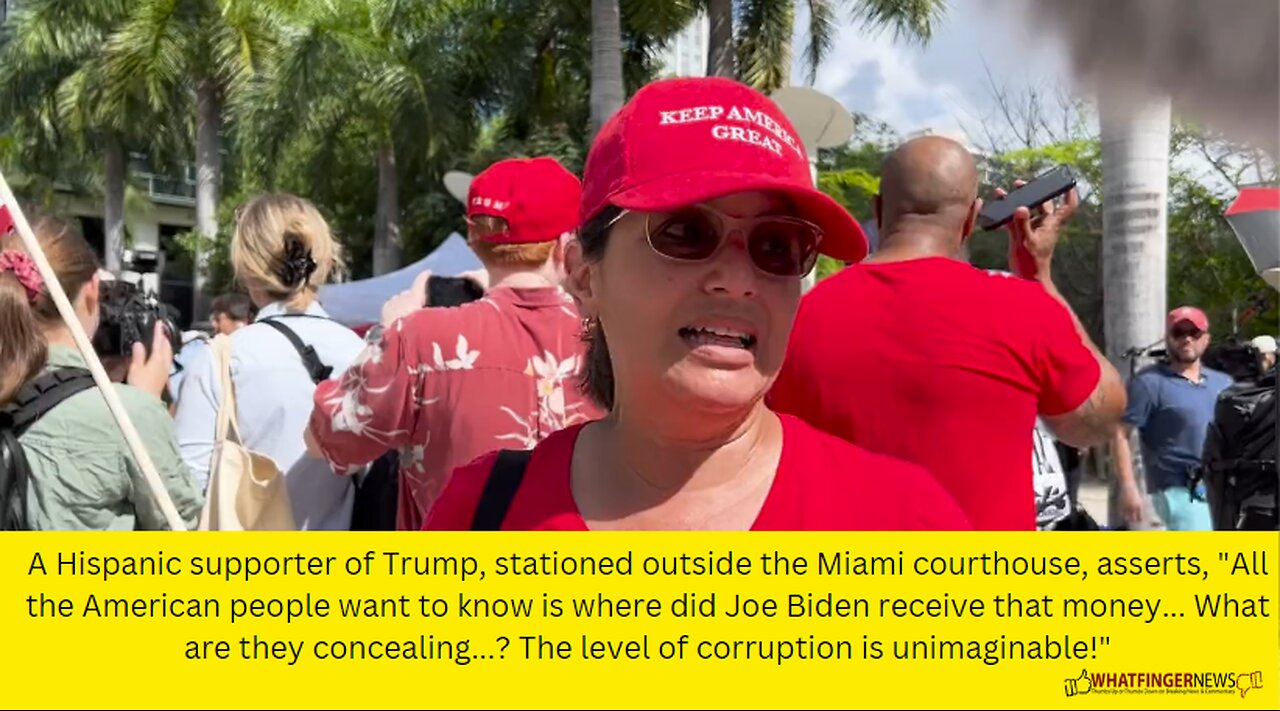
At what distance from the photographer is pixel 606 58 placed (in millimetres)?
13281

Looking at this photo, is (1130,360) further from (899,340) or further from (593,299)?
(593,299)

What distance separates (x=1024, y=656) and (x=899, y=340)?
1141 mm

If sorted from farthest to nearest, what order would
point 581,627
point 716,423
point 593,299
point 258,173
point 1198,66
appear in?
Result: 1. point 258,173
2. point 593,299
3. point 716,423
4. point 581,627
5. point 1198,66

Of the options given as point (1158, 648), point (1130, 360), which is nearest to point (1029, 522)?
point (1158, 648)

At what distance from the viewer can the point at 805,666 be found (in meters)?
1.29

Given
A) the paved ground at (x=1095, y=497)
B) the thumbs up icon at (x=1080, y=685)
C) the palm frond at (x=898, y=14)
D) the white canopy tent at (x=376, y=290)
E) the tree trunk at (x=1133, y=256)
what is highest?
the palm frond at (x=898, y=14)

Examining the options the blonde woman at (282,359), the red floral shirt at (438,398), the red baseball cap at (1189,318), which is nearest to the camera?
the red floral shirt at (438,398)

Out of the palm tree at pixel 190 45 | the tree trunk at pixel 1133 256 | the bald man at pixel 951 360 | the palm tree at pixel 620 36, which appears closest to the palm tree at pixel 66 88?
the palm tree at pixel 190 45

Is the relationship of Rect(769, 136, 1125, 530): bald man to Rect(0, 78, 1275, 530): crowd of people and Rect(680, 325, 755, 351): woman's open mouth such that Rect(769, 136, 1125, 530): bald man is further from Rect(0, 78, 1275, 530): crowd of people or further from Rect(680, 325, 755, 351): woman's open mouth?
Rect(680, 325, 755, 351): woman's open mouth

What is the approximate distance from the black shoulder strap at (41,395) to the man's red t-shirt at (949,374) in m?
1.47

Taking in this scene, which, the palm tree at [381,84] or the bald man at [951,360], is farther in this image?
the palm tree at [381,84]

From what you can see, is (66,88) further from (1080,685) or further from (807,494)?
(1080,685)

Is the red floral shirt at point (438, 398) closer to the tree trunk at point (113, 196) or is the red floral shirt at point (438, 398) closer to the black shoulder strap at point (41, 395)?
the black shoulder strap at point (41, 395)

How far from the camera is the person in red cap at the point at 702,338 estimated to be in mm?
1354
